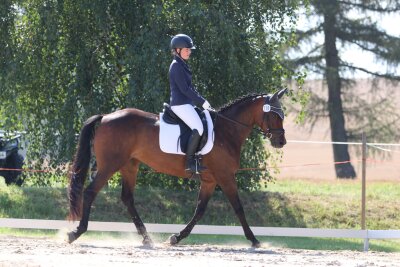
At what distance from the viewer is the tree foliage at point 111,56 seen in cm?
1505

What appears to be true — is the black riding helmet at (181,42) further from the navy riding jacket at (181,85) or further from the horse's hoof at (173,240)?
the horse's hoof at (173,240)

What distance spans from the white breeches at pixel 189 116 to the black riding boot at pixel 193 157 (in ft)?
0.26

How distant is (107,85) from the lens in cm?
1608

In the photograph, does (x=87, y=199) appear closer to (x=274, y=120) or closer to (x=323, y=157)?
(x=274, y=120)

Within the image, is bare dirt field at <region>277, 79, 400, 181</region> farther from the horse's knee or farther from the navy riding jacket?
the navy riding jacket

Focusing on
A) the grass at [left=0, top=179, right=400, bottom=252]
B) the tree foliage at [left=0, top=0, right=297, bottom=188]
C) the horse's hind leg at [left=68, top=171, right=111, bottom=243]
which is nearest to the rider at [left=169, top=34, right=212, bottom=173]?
the horse's hind leg at [left=68, top=171, right=111, bottom=243]

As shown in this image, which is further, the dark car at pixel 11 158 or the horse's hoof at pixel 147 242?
the dark car at pixel 11 158

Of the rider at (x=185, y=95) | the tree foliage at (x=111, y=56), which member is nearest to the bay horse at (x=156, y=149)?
the rider at (x=185, y=95)

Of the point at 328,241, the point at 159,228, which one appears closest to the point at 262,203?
the point at 328,241

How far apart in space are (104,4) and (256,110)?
5.10 meters

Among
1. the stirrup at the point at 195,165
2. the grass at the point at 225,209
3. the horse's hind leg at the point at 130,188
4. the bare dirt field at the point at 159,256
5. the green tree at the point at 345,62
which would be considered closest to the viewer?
the bare dirt field at the point at 159,256

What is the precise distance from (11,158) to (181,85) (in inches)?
344

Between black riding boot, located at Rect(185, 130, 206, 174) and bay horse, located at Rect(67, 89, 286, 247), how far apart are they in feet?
0.51

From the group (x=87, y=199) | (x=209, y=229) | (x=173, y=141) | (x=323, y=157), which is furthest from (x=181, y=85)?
(x=323, y=157)
